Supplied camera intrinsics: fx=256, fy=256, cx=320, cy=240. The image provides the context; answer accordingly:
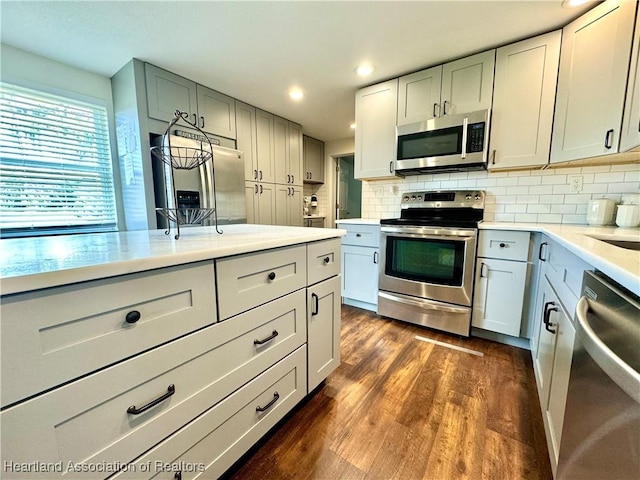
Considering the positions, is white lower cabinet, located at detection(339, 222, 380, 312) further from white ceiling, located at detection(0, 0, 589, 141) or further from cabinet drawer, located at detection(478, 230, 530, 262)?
white ceiling, located at detection(0, 0, 589, 141)

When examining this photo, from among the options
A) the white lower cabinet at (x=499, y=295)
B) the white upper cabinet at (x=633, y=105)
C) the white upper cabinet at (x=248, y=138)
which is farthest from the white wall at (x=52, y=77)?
the white upper cabinet at (x=633, y=105)

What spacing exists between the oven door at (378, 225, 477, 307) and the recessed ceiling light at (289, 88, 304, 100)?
1807mm

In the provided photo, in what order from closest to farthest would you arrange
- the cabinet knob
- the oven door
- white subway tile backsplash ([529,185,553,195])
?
the cabinet knob < the oven door < white subway tile backsplash ([529,185,553,195])

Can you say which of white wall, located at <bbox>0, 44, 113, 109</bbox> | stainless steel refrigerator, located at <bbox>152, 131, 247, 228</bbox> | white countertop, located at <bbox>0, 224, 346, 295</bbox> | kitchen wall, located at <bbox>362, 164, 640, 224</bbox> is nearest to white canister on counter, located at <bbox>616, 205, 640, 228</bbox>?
kitchen wall, located at <bbox>362, 164, 640, 224</bbox>

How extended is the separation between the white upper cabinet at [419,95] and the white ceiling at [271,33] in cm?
8

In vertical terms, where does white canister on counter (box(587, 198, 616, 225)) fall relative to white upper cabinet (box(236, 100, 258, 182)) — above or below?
below

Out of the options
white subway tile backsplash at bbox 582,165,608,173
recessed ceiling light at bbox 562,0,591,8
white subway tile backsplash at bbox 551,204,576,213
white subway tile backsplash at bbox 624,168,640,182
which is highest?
recessed ceiling light at bbox 562,0,591,8

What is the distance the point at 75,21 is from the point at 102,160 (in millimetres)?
1205

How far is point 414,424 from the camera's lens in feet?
4.16

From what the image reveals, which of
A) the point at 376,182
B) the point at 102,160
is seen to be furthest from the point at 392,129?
the point at 102,160

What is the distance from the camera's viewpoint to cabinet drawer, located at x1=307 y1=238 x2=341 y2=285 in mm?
1271

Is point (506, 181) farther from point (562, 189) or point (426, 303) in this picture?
point (426, 303)

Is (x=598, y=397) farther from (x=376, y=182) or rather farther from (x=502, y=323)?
(x=376, y=182)

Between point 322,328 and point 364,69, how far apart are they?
2.31m
